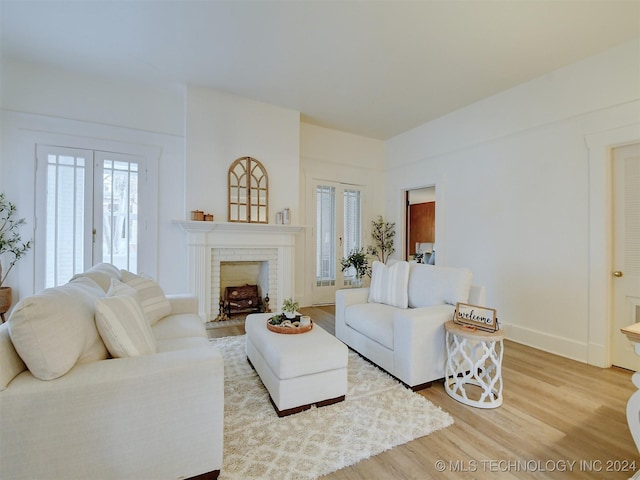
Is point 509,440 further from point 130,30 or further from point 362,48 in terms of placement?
point 130,30

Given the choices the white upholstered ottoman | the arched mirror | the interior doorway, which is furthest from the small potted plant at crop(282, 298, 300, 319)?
the interior doorway

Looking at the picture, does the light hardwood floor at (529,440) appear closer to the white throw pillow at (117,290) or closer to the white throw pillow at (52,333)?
the white throw pillow at (52,333)

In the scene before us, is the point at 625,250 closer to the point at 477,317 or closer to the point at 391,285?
the point at 477,317

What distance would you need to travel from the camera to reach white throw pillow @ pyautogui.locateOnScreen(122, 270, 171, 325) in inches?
88.4

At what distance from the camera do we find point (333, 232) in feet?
17.4

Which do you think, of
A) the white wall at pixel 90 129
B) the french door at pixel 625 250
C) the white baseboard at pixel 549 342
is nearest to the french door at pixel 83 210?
the white wall at pixel 90 129

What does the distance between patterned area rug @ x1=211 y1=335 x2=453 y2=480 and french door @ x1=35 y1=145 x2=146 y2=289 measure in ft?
8.59

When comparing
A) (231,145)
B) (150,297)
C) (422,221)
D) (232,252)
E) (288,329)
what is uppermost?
(231,145)

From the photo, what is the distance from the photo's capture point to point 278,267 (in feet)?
14.4

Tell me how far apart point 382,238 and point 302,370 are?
4.04 meters

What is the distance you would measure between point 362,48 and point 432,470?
3384 millimetres

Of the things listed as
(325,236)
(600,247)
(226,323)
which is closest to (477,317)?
(600,247)

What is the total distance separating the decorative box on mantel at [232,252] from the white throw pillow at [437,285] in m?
2.06

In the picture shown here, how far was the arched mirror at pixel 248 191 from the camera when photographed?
4.08m
